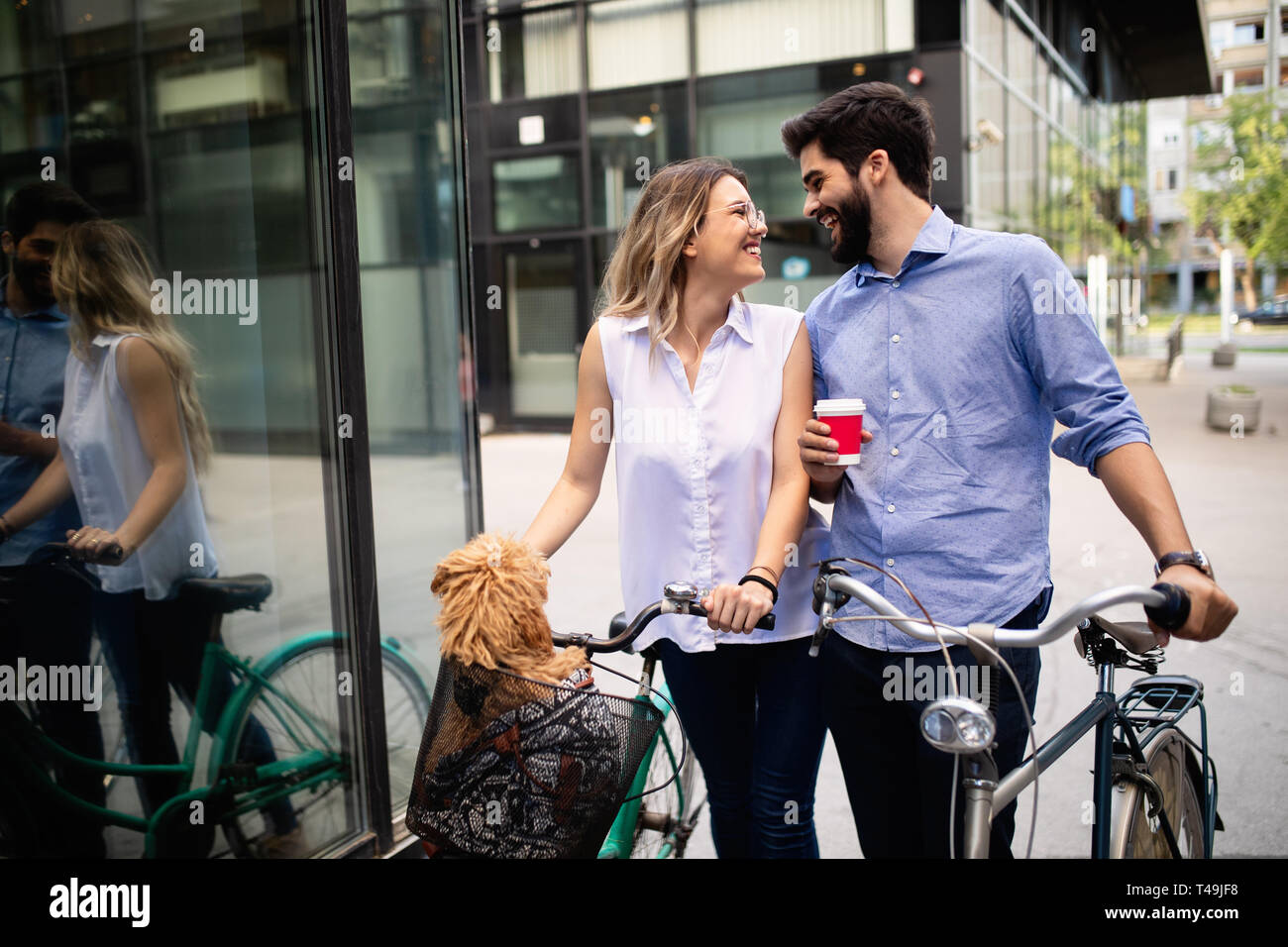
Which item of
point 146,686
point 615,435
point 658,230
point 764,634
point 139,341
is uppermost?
point 658,230

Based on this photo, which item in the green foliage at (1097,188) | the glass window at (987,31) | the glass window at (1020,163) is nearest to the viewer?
the glass window at (987,31)

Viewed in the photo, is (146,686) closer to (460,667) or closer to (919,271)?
(460,667)

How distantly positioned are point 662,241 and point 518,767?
46.5 inches

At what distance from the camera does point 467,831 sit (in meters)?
1.73

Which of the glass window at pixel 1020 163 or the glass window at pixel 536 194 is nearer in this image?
the glass window at pixel 536 194

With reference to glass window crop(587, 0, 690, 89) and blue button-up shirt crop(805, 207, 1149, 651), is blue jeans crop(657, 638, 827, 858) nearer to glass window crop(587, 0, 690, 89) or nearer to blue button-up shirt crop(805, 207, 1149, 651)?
blue button-up shirt crop(805, 207, 1149, 651)

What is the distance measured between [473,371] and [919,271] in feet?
6.19

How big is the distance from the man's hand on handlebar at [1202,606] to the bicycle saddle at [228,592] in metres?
2.37

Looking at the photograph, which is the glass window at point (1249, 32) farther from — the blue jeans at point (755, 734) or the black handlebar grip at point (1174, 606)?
the black handlebar grip at point (1174, 606)

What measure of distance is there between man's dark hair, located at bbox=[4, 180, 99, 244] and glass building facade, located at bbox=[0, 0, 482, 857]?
65 millimetres

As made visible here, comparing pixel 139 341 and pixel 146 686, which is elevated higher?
pixel 139 341

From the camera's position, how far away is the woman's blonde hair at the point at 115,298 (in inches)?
107

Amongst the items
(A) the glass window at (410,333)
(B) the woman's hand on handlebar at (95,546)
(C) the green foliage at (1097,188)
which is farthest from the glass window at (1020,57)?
(B) the woman's hand on handlebar at (95,546)
